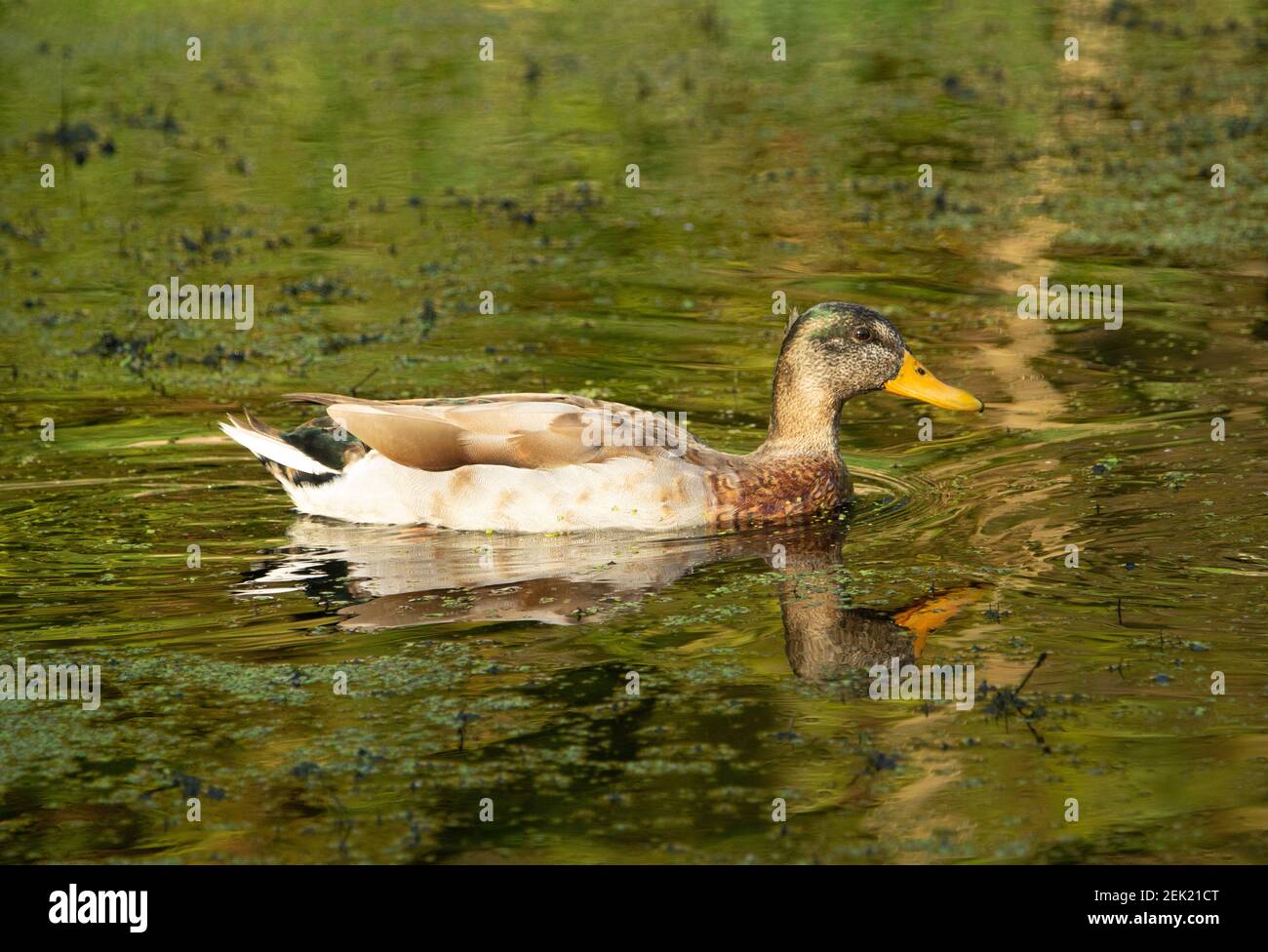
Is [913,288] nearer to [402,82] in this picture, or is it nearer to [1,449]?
[1,449]

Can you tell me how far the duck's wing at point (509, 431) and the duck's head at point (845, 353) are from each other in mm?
800

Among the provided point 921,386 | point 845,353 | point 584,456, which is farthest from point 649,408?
point 584,456

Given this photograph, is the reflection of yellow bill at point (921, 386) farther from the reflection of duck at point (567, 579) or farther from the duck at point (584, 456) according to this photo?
the reflection of duck at point (567, 579)

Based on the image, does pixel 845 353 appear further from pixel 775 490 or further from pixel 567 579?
pixel 567 579

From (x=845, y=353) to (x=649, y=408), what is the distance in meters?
1.76

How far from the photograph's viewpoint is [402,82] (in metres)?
21.5

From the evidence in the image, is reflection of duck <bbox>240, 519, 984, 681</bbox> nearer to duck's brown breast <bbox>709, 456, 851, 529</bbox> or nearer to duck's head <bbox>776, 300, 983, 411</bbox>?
duck's brown breast <bbox>709, 456, 851, 529</bbox>

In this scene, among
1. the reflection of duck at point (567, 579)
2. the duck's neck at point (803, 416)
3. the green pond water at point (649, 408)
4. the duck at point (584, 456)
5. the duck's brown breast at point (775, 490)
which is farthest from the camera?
the duck's neck at point (803, 416)

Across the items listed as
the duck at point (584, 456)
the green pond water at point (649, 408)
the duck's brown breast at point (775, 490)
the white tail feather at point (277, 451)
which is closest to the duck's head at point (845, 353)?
the duck at point (584, 456)

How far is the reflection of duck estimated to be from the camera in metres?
8.10

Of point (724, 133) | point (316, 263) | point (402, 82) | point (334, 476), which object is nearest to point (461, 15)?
point (402, 82)

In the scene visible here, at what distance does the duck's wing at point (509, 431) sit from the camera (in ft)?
31.8

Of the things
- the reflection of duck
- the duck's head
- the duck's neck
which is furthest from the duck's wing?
the duck's head

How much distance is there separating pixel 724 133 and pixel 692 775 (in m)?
13.3
